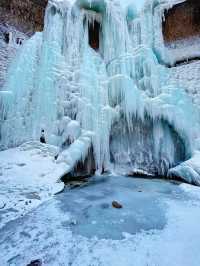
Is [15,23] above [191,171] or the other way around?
above

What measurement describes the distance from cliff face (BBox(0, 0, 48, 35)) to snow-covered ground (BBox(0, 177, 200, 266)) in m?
5.91

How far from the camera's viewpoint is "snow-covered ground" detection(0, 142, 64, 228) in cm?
270

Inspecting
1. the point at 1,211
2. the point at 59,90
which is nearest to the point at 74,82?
the point at 59,90

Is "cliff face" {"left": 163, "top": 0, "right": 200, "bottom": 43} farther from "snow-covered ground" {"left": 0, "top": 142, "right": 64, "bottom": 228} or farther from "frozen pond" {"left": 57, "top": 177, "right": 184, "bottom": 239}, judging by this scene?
"snow-covered ground" {"left": 0, "top": 142, "right": 64, "bottom": 228}

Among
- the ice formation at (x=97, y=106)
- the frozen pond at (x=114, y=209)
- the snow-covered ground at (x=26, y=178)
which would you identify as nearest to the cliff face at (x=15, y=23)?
the ice formation at (x=97, y=106)

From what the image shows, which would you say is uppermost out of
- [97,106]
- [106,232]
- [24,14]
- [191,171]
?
[24,14]

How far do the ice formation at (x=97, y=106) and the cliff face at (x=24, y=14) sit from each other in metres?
0.92

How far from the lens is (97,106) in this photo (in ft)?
17.6

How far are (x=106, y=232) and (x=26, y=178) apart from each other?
2.00 meters

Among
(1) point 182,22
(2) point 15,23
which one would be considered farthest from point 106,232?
(1) point 182,22

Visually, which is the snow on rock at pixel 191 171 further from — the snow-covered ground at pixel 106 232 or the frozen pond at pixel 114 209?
the snow-covered ground at pixel 106 232

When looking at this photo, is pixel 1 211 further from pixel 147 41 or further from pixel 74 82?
pixel 147 41

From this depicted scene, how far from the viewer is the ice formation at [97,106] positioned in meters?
5.02

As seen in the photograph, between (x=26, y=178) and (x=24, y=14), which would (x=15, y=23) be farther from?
(x=26, y=178)
